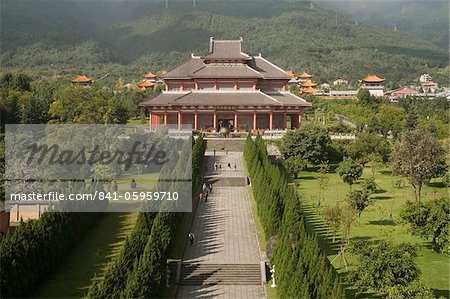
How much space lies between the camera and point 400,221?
2444cm

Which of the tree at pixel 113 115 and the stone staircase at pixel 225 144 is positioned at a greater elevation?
the tree at pixel 113 115

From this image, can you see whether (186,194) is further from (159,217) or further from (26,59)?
(26,59)

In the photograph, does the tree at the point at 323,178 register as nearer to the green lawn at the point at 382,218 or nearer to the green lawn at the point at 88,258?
the green lawn at the point at 382,218

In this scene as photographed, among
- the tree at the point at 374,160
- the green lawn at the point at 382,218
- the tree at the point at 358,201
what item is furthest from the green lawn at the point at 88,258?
the tree at the point at 374,160

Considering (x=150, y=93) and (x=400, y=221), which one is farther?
(x=150, y=93)

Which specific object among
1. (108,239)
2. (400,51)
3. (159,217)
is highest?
(400,51)

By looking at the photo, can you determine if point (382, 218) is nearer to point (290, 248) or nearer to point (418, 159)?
point (418, 159)

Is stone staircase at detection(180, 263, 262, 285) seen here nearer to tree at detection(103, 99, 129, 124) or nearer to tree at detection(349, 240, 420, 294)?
tree at detection(349, 240, 420, 294)

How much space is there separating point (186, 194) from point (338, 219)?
7.43 m

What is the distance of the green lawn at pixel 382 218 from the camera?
20.7 meters

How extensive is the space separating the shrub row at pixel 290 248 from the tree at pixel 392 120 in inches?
1189

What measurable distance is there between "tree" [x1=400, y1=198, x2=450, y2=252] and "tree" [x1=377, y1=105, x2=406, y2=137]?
30.9 m

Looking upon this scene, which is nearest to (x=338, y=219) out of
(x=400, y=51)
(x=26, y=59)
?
(x=26, y=59)

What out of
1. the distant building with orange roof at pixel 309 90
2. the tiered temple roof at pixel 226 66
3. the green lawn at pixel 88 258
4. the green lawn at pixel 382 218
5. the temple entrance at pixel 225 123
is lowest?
the green lawn at pixel 88 258
